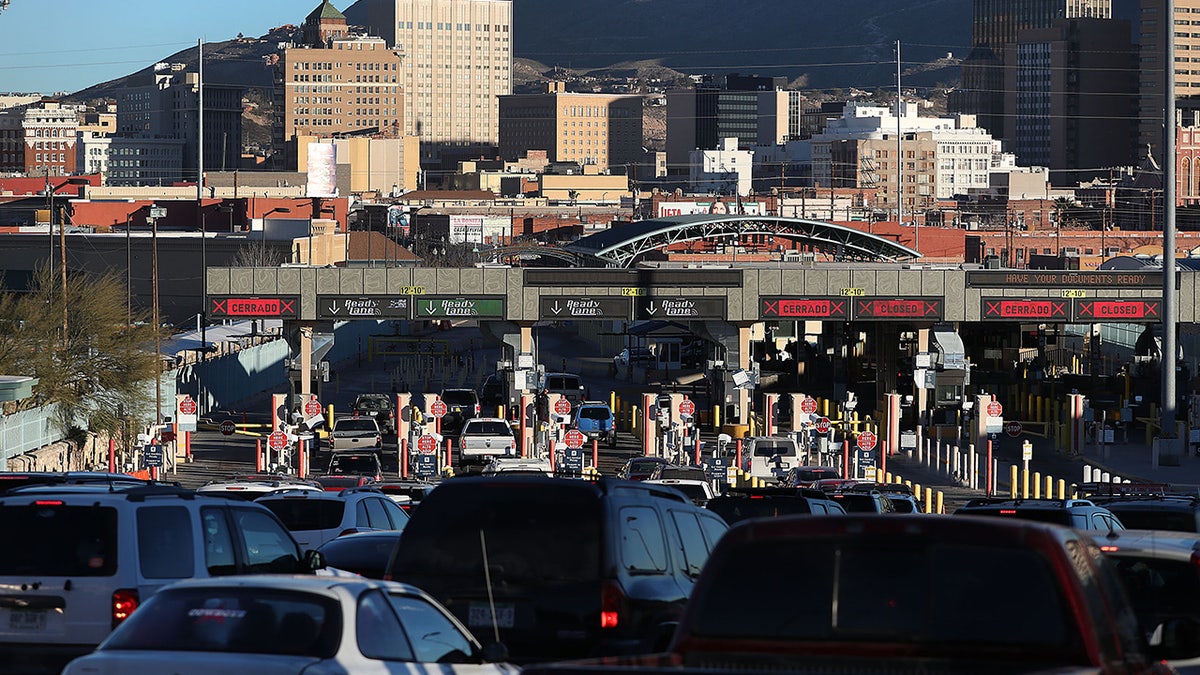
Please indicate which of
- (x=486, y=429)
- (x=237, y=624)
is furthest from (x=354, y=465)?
(x=237, y=624)

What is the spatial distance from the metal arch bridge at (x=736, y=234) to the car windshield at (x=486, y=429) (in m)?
19.5

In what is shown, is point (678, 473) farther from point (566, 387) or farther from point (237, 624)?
point (566, 387)

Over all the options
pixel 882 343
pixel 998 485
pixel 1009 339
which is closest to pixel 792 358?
pixel 1009 339

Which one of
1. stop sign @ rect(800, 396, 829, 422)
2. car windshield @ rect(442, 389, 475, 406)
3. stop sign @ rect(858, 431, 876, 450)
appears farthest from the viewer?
car windshield @ rect(442, 389, 475, 406)

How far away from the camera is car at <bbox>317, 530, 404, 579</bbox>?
1734 cm

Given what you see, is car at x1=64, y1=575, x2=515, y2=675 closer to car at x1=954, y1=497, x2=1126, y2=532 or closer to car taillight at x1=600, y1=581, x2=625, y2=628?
car taillight at x1=600, y1=581, x2=625, y2=628

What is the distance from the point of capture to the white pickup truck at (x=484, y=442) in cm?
4384

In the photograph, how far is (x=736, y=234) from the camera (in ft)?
215

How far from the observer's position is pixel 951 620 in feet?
25.0

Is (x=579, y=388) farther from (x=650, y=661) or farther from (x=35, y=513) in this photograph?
(x=650, y=661)

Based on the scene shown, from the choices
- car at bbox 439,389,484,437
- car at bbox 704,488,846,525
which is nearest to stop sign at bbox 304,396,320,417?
car at bbox 439,389,484,437

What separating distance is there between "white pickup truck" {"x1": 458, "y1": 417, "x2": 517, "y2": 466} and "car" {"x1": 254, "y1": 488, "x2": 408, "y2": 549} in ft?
71.2

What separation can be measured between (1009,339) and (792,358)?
9014 millimetres

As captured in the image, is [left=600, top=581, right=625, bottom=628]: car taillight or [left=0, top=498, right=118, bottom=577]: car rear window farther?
[left=0, top=498, right=118, bottom=577]: car rear window
